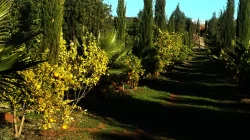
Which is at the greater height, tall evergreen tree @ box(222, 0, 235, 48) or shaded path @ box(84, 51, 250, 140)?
tall evergreen tree @ box(222, 0, 235, 48)

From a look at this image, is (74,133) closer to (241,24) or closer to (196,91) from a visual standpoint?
(196,91)

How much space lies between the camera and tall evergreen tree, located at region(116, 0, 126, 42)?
945 inches

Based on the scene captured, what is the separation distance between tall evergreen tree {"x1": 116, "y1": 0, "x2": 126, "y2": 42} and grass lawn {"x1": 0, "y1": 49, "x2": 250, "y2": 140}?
3637mm

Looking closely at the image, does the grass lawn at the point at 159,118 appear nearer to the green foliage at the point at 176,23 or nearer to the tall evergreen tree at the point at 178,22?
the green foliage at the point at 176,23

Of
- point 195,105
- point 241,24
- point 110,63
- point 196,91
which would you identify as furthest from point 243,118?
point 241,24

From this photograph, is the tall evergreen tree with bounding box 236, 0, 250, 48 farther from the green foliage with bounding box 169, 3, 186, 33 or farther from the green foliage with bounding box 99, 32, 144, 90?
the green foliage with bounding box 169, 3, 186, 33

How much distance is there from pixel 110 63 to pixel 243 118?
5.91m

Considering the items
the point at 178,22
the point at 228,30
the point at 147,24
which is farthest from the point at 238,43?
the point at 178,22

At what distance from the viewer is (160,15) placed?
3900 cm

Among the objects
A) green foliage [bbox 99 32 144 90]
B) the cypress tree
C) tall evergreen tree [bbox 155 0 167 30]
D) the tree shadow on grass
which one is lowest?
the tree shadow on grass

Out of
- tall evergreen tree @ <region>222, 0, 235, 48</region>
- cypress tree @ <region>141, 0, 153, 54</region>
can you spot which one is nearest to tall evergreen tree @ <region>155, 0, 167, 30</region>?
tall evergreen tree @ <region>222, 0, 235, 48</region>

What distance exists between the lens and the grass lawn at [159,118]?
1179 centimetres

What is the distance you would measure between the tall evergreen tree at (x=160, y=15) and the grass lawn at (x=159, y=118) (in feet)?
50.4

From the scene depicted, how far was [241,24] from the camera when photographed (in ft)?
90.6
